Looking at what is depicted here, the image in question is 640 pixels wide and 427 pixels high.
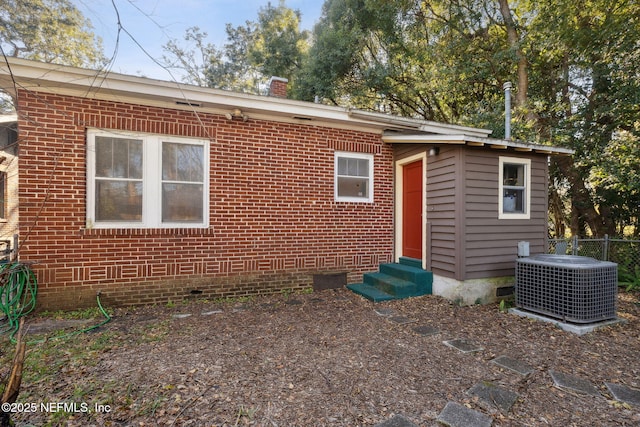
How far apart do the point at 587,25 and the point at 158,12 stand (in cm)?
1075

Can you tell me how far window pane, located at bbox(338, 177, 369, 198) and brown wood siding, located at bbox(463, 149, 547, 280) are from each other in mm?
1921

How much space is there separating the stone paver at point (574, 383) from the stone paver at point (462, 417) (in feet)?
3.40

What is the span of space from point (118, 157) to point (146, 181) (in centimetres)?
53

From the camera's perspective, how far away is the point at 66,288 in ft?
14.1

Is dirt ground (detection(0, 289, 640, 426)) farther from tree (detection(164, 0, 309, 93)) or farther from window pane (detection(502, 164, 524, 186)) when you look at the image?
tree (detection(164, 0, 309, 93))

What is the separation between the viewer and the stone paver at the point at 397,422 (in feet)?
6.81

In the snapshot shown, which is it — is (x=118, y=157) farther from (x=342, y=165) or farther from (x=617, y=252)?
(x=617, y=252)

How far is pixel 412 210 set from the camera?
6109 millimetres

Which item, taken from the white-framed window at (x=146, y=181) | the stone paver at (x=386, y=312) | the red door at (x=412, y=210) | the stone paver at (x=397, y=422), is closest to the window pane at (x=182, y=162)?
the white-framed window at (x=146, y=181)

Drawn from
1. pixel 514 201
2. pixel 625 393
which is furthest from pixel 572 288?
pixel 514 201

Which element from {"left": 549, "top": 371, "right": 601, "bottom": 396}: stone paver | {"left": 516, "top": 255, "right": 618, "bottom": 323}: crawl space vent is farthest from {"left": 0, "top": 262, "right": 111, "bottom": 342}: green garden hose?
{"left": 516, "top": 255, "right": 618, "bottom": 323}: crawl space vent

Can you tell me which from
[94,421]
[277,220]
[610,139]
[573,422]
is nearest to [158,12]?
[94,421]

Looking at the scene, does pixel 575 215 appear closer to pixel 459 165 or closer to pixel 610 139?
pixel 610 139

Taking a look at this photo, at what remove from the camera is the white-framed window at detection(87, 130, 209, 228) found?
452 centimetres
